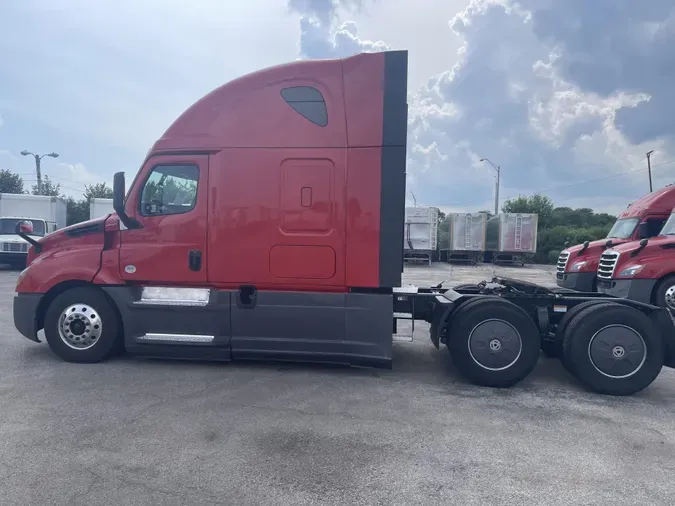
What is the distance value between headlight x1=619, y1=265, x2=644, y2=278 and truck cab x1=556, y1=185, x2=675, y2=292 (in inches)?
65.9

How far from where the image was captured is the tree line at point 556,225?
3584 cm

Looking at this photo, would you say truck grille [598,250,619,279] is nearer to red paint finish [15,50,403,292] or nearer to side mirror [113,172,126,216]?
red paint finish [15,50,403,292]

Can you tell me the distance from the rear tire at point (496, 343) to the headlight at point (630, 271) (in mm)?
5335

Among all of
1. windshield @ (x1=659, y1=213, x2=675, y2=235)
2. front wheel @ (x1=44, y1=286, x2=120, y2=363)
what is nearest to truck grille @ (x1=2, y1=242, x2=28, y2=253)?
front wheel @ (x1=44, y1=286, x2=120, y2=363)

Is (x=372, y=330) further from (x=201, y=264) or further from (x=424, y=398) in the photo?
(x=201, y=264)

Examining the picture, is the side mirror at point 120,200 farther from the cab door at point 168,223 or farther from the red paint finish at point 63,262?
the red paint finish at point 63,262

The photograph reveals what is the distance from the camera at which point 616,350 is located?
5773 millimetres

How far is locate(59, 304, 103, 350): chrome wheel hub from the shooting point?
653cm

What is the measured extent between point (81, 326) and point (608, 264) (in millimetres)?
9879

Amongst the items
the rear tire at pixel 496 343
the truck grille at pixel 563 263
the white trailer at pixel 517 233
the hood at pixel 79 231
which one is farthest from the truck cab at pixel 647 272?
the white trailer at pixel 517 233

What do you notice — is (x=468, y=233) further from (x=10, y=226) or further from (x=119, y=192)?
(x=119, y=192)

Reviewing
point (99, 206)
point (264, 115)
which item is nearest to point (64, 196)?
point (99, 206)

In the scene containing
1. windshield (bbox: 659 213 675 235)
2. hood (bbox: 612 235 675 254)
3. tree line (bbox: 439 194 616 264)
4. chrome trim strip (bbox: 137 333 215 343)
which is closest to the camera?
chrome trim strip (bbox: 137 333 215 343)

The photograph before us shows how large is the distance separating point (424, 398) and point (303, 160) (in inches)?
122
